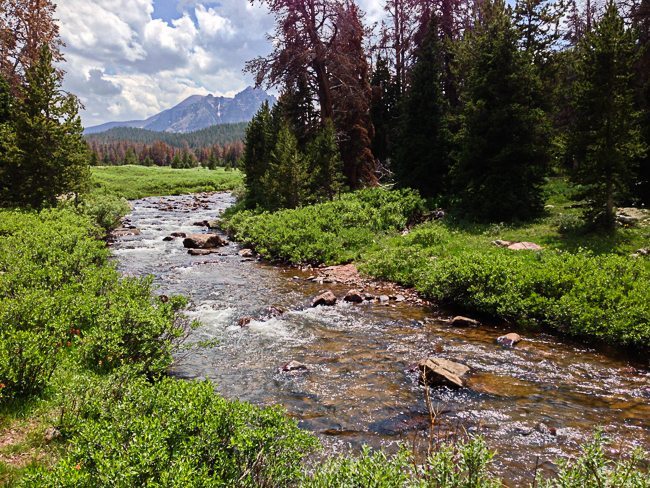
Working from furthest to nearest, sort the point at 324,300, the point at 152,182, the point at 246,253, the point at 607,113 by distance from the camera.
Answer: the point at 152,182 → the point at 246,253 → the point at 607,113 → the point at 324,300

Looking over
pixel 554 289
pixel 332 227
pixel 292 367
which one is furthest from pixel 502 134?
pixel 292 367

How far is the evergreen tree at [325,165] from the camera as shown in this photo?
29109 mm

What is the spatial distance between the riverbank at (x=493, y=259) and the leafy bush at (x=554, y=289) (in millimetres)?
26

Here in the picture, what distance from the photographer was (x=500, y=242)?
1681 centimetres

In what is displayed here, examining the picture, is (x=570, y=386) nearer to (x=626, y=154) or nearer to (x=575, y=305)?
(x=575, y=305)

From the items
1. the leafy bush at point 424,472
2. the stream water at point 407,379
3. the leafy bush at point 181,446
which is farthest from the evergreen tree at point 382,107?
the leafy bush at point 424,472

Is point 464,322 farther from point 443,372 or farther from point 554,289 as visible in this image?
point 443,372

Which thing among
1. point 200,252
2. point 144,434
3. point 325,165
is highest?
point 325,165

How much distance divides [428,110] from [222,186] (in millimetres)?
53048

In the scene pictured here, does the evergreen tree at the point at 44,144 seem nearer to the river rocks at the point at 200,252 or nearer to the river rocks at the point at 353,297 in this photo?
the river rocks at the point at 200,252

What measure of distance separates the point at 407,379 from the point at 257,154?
3366 cm

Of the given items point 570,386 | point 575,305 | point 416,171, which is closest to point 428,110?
point 416,171

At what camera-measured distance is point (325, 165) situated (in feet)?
96.8

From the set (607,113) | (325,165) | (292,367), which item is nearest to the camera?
(292,367)
